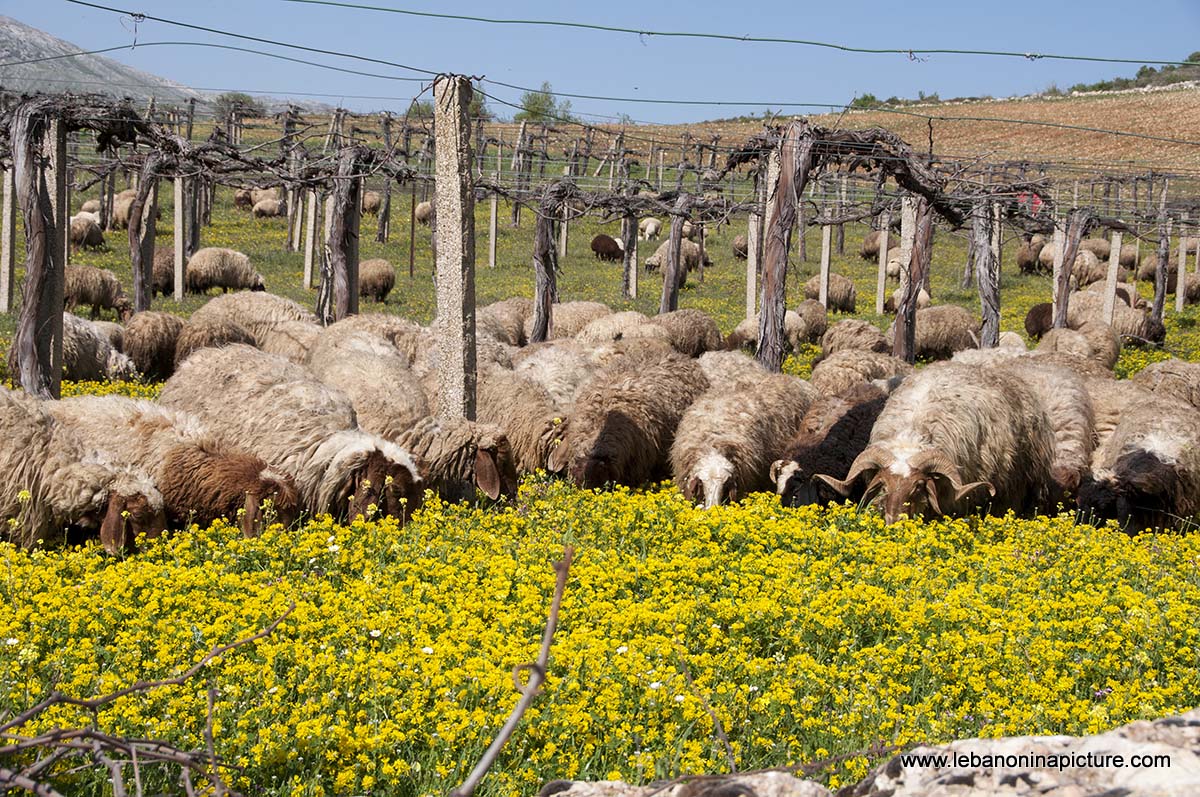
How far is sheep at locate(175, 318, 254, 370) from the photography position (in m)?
13.7

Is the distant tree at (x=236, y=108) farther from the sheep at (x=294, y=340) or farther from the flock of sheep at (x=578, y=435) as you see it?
the flock of sheep at (x=578, y=435)

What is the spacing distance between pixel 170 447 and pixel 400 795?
4803mm

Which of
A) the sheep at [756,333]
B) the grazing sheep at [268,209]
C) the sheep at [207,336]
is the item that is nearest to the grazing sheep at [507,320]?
the sheep at [207,336]

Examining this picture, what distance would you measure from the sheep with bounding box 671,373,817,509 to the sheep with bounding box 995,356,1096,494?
238cm

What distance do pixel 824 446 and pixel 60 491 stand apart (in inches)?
254

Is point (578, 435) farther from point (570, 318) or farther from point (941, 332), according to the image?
point (941, 332)

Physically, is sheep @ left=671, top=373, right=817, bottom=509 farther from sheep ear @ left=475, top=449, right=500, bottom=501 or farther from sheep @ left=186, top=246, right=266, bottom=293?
sheep @ left=186, top=246, right=266, bottom=293

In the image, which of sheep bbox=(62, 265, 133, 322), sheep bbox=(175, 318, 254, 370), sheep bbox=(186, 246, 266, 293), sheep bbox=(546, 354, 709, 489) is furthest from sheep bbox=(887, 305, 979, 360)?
sheep bbox=(62, 265, 133, 322)

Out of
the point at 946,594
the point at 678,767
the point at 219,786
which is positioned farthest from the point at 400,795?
the point at 946,594

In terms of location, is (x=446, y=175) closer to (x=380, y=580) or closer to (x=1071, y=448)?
(x=380, y=580)

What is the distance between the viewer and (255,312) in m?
14.9

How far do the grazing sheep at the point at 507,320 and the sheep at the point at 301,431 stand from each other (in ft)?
18.8

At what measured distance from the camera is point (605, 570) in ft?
19.5

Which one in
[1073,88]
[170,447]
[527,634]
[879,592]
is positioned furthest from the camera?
[1073,88]
